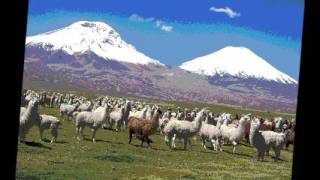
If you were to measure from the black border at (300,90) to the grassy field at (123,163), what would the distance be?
39.8 ft

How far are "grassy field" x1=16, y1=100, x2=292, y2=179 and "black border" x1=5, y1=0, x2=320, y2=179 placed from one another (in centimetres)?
1214

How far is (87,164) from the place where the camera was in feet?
56.7

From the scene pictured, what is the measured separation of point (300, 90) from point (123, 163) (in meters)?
16.6

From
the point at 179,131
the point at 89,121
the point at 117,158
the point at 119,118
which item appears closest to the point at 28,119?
the point at 117,158

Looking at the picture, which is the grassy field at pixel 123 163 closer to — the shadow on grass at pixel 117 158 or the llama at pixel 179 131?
the shadow on grass at pixel 117 158

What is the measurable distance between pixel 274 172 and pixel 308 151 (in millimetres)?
18518

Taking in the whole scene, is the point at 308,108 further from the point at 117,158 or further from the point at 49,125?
the point at 49,125

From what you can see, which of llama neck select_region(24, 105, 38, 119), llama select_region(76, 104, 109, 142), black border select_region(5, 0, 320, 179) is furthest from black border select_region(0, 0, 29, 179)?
llama select_region(76, 104, 109, 142)

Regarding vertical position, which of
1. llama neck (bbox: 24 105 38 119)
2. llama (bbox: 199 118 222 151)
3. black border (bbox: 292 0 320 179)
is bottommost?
llama (bbox: 199 118 222 151)

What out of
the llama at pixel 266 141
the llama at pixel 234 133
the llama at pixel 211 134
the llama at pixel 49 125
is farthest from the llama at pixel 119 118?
the llama at pixel 266 141

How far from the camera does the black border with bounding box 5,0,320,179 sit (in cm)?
210

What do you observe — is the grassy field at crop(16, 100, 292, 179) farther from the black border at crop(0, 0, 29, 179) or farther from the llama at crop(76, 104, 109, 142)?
the black border at crop(0, 0, 29, 179)

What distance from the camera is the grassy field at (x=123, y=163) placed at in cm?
1572

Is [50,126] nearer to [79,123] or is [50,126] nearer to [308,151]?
[79,123]
